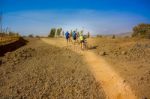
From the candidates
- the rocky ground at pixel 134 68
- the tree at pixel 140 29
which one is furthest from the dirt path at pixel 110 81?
the tree at pixel 140 29

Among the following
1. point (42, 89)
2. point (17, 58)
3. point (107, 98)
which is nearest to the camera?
point (107, 98)

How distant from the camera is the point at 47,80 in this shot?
14.4m

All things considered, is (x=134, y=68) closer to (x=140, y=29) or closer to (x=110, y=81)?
(x=110, y=81)

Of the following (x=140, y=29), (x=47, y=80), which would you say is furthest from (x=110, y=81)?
(x=140, y=29)

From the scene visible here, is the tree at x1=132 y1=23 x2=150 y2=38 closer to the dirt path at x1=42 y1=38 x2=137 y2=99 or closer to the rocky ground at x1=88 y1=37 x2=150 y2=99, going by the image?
the rocky ground at x1=88 y1=37 x2=150 y2=99

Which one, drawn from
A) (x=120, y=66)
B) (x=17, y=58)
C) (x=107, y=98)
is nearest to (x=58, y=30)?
(x=17, y=58)

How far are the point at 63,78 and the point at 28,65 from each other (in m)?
4.44

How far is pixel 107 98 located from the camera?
1209 cm

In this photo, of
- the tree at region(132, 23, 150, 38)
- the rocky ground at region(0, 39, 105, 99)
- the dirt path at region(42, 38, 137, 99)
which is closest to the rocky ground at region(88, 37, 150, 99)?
the dirt path at region(42, 38, 137, 99)

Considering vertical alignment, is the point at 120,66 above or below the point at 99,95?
above

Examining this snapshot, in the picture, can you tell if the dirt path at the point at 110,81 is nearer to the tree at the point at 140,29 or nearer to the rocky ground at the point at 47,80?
the rocky ground at the point at 47,80

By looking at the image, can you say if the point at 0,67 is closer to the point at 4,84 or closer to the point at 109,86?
the point at 4,84

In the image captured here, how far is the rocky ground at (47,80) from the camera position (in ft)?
41.0

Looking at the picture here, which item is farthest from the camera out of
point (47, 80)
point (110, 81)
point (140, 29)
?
point (140, 29)
